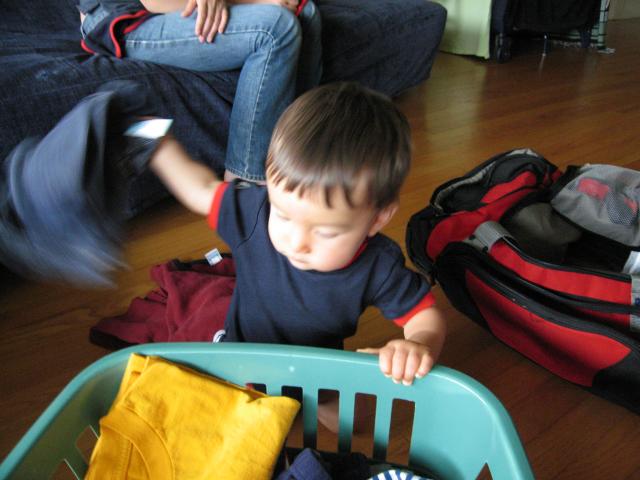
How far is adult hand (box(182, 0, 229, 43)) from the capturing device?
3.74ft

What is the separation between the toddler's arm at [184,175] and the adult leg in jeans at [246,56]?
55 cm

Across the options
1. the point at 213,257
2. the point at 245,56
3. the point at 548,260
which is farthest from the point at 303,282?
the point at 245,56

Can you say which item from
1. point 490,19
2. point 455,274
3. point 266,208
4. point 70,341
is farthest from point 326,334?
point 490,19

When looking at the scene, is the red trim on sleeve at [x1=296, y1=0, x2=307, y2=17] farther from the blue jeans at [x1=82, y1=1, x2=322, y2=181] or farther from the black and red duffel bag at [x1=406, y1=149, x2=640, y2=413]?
the black and red duffel bag at [x1=406, y1=149, x2=640, y2=413]

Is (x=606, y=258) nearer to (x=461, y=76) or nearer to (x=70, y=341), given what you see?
(x=70, y=341)

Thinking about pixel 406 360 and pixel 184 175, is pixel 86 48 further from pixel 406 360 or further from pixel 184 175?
pixel 406 360

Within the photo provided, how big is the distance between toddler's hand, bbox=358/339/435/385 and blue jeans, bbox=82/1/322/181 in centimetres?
76

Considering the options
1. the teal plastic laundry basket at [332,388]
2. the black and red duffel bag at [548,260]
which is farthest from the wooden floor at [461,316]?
the teal plastic laundry basket at [332,388]

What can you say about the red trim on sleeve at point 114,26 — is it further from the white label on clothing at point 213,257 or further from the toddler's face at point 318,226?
the toddler's face at point 318,226

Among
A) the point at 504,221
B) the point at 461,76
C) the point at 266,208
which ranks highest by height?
the point at 266,208

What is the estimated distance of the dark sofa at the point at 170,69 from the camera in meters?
0.98

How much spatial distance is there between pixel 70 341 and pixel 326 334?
18.8 inches

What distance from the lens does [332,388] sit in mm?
621

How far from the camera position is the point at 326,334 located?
749mm
